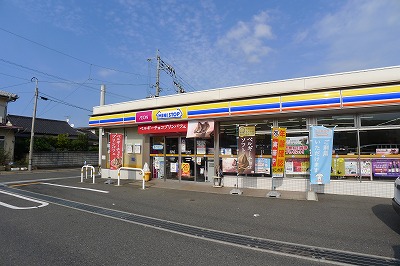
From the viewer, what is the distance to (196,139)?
13.1m

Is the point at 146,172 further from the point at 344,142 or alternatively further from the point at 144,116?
the point at 344,142

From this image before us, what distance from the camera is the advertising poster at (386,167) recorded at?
934 centimetres

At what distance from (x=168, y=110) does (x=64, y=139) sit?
21.8m

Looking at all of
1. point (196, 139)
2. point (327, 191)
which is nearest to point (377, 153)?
point (327, 191)

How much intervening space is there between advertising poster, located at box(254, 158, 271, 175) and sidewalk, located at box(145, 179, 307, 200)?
783 millimetres

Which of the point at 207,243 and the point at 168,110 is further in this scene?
the point at 168,110

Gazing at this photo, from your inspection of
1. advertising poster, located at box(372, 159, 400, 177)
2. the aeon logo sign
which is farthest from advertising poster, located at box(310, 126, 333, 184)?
the aeon logo sign

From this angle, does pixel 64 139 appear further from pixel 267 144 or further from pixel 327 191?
pixel 327 191

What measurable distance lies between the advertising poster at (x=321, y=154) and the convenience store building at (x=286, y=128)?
81 cm

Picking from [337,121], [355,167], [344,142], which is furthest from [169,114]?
[355,167]

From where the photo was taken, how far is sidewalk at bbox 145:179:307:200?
9.89 meters

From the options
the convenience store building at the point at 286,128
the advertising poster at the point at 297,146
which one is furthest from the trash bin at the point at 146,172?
the advertising poster at the point at 297,146

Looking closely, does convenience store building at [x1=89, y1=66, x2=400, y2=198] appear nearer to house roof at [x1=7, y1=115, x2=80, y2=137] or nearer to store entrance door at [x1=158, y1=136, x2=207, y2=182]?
store entrance door at [x1=158, y1=136, x2=207, y2=182]

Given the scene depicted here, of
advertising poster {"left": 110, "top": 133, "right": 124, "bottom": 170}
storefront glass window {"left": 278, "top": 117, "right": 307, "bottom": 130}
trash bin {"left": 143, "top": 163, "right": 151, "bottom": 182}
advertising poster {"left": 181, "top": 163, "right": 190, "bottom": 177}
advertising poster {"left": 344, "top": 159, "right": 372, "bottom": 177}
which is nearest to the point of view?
advertising poster {"left": 344, "top": 159, "right": 372, "bottom": 177}
